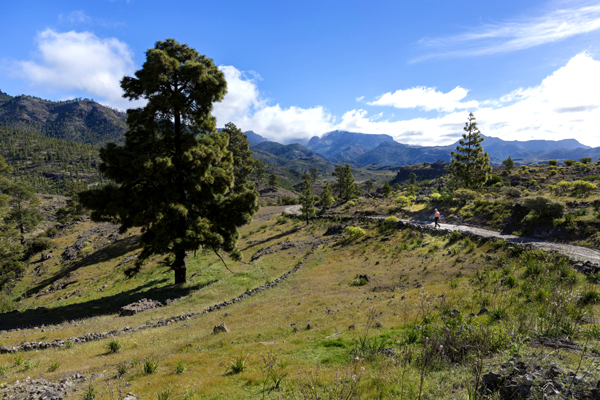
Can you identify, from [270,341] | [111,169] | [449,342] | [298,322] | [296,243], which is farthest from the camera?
[296,243]

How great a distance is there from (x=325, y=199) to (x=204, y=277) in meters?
43.4

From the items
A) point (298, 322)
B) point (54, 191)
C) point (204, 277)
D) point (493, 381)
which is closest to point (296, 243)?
point (204, 277)

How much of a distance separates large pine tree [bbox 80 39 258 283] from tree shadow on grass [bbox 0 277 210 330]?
223 centimetres

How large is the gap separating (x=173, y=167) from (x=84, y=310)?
10.5 m

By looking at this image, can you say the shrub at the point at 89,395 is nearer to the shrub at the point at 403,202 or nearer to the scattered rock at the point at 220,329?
the scattered rock at the point at 220,329

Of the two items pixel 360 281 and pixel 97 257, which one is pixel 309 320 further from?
pixel 97 257

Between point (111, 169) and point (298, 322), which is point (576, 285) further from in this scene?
point (111, 169)

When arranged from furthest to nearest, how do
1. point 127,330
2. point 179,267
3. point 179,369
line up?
1. point 179,267
2. point 127,330
3. point 179,369

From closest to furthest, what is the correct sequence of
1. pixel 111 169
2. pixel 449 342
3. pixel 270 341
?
1. pixel 449 342
2. pixel 270 341
3. pixel 111 169

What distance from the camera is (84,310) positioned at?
640 inches

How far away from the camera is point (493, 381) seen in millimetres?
4449

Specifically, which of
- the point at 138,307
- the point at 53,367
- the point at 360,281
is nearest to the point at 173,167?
the point at 138,307

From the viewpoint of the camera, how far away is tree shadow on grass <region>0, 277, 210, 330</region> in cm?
1458

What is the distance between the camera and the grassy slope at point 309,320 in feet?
19.4
